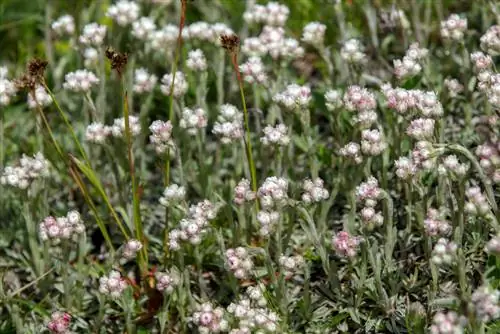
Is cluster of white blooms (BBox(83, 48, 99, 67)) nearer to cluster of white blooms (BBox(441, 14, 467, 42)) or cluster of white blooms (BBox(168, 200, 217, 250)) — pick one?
cluster of white blooms (BBox(168, 200, 217, 250))

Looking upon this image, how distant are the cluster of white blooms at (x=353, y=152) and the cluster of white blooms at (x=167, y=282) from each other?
77cm

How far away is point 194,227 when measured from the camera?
2959 mm

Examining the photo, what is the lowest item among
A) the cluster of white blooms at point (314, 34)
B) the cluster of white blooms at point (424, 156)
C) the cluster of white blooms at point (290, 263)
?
the cluster of white blooms at point (290, 263)

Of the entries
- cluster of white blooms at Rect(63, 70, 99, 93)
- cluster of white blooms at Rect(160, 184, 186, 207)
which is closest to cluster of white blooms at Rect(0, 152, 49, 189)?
cluster of white blooms at Rect(63, 70, 99, 93)

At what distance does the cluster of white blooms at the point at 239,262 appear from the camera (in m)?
2.87

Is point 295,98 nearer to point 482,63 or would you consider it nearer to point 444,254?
point 482,63

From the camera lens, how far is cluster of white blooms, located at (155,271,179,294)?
9.66 feet

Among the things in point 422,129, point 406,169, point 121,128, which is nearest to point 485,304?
point 406,169

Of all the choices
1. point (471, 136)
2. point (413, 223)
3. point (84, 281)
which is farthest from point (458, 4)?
point (84, 281)

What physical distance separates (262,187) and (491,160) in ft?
2.56

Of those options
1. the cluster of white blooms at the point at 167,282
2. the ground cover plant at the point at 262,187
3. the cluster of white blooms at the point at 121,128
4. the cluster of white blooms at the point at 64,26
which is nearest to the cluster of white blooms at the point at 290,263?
the ground cover plant at the point at 262,187

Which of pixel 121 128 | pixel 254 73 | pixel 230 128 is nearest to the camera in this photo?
pixel 230 128

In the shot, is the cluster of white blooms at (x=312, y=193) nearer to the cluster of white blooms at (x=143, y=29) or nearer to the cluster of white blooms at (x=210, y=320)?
the cluster of white blooms at (x=210, y=320)

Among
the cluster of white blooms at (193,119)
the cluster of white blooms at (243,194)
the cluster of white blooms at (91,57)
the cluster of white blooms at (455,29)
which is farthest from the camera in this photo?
the cluster of white blooms at (91,57)
